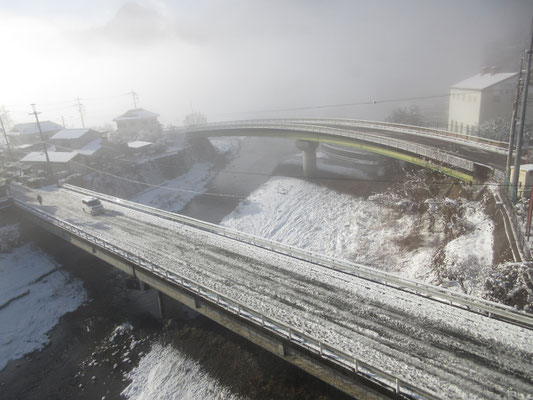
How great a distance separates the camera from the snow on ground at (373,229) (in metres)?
22.6

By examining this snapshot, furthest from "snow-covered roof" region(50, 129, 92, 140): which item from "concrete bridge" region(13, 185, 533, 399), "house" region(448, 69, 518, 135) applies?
"house" region(448, 69, 518, 135)

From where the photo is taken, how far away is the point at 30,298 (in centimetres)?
2952

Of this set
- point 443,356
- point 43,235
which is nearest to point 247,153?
point 43,235

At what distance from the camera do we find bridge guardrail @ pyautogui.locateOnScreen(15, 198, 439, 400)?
11.8m

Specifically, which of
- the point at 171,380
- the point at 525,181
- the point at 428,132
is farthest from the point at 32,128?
the point at 525,181

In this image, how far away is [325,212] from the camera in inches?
1626

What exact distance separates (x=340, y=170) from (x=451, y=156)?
1018 inches

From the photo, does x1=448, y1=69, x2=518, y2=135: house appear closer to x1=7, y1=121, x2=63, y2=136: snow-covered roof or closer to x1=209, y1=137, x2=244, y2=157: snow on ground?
x1=209, y1=137, x2=244, y2=157: snow on ground

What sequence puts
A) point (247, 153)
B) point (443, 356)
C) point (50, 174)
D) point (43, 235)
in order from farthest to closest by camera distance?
point (247, 153), point (50, 174), point (43, 235), point (443, 356)

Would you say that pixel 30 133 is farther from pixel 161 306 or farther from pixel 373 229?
pixel 373 229

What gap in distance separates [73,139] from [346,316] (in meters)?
65.4

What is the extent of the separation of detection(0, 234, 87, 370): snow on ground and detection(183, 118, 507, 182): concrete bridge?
36.4 metres

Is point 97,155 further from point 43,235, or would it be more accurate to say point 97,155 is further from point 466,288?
point 466,288

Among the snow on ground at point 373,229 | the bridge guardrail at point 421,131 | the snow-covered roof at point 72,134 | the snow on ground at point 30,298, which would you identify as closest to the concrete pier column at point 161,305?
the snow on ground at point 30,298
